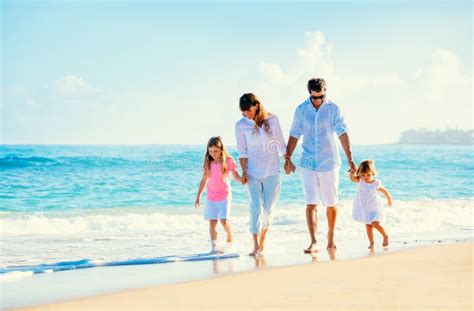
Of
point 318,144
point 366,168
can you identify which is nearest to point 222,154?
Result: point 318,144

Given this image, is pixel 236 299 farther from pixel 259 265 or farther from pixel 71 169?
pixel 71 169

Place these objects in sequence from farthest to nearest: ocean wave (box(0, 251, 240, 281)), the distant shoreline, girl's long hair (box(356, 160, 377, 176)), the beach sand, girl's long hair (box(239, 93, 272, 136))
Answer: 1. the distant shoreline
2. girl's long hair (box(356, 160, 377, 176))
3. girl's long hair (box(239, 93, 272, 136))
4. ocean wave (box(0, 251, 240, 281))
5. the beach sand

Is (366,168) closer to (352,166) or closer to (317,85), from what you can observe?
(352,166)

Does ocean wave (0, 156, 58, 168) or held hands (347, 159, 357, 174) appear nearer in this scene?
held hands (347, 159, 357, 174)

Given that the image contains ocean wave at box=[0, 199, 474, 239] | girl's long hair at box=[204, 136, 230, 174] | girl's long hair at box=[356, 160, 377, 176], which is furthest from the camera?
ocean wave at box=[0, 199, 474, 239]

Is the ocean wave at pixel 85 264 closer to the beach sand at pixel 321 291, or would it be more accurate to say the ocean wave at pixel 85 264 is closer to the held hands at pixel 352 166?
the beach sand at pixel 321 291

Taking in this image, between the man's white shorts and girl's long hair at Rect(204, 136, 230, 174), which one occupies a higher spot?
girl's long hair at Rect(204, 136, 230, 174)

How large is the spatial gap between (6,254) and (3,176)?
1869 cm

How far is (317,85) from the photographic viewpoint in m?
7.00

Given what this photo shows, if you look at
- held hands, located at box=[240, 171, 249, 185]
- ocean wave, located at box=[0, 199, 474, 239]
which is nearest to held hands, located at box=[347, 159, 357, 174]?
held hands, located at box=[240, 171, 249, 185]

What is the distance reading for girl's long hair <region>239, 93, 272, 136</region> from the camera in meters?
6.83

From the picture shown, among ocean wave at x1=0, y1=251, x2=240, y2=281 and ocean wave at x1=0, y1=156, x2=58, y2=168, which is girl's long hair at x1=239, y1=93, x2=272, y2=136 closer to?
ocean wave at x1=0, y1=251, x2=240, y2=281

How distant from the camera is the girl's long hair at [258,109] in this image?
6.83 meters

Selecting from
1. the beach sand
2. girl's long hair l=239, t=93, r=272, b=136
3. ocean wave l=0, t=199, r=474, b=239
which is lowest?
ocean wave l=0, t=199, r=474, b=239
